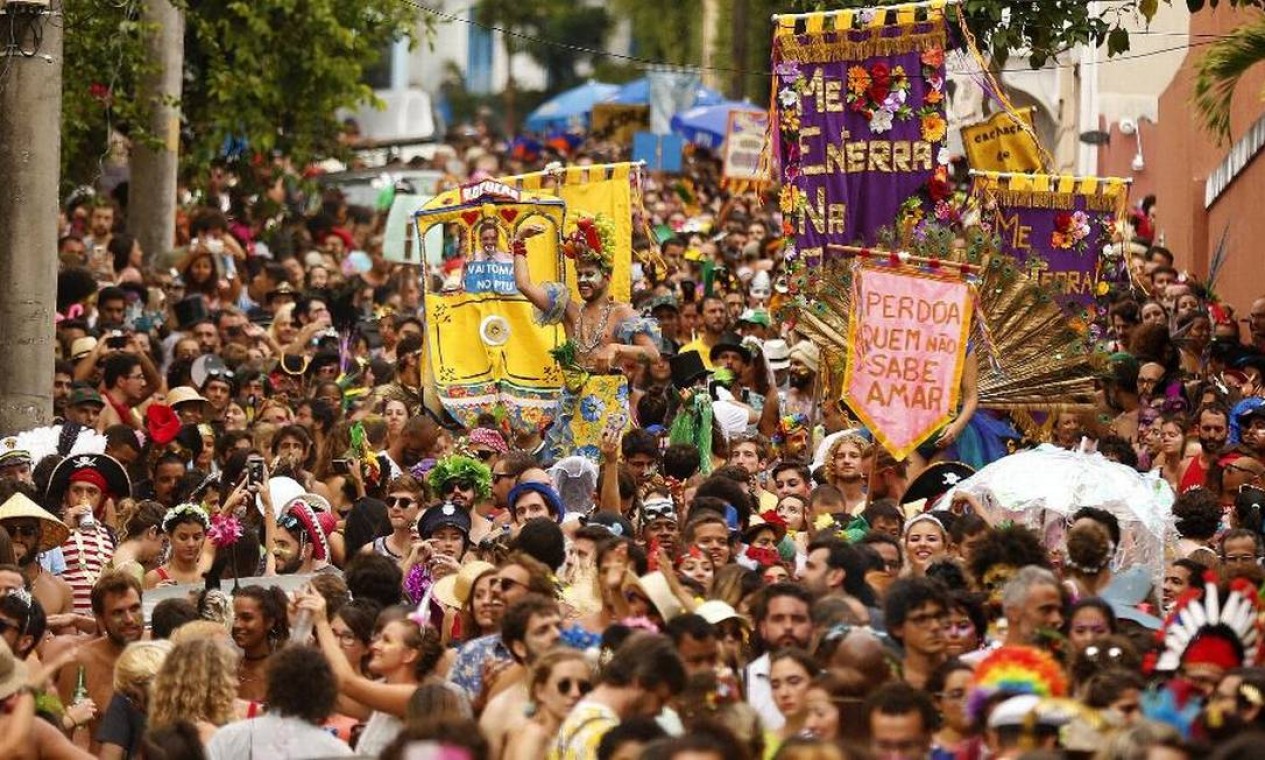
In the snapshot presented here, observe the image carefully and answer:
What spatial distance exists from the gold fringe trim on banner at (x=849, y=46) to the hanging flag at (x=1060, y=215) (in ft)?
7.03

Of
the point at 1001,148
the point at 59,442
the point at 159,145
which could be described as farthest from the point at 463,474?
the point at 159,145

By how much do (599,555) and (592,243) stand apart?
5166 millimetres

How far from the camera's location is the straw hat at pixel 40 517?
558 inches

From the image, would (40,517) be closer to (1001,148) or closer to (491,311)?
(491,311)

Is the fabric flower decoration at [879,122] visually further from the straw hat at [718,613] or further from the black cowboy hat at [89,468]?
the straw hat at [718,613]

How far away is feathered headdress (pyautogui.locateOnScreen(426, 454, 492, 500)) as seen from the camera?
49.3ft

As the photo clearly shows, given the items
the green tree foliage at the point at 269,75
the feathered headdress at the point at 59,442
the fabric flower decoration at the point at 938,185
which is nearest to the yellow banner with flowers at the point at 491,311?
the fabric flower decoration at the point at 938,185

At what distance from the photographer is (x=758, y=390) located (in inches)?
766

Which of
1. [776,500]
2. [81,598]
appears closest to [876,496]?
[776,500]

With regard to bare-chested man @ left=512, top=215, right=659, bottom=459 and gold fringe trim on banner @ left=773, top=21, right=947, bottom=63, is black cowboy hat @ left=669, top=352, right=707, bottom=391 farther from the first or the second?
gold fringe trim on banner @ left=773, top=21, right=947, bottom=63

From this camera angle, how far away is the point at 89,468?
15.7 m

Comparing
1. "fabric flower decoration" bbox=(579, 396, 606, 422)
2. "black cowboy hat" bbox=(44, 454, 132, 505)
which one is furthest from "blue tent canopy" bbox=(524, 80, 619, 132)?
"black cowboy hat" bbox=(44, 454, 132, 505)

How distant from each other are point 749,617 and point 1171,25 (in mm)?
21997

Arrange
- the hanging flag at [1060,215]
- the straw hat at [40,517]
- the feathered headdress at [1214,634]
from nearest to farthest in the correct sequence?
the feathered headdress at [1214,634] → the straw hat at [40,517] → the hanging flag at [1060,215]
